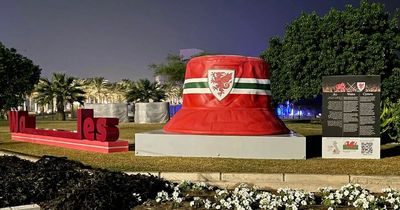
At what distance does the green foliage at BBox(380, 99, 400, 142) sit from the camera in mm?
23328

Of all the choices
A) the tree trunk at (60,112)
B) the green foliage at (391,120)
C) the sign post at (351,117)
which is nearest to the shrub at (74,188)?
the sign post at (351,117)

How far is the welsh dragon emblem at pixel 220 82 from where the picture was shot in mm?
17453

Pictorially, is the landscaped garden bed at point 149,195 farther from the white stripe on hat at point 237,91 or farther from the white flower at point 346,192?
the white stripe on hat at point 237,91

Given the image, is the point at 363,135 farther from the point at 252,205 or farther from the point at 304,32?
the point at 304,32

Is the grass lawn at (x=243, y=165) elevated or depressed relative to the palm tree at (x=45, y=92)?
depressed

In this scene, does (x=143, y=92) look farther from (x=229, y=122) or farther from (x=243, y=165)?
(x=243, y=165)

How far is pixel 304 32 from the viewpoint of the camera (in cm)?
3953

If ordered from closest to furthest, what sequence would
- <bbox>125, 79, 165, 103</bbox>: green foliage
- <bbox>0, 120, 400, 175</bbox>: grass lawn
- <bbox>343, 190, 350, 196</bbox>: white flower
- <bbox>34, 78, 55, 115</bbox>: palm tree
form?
<bbox>343, 190, 350, 196</bbox>: white flower → <bbox>0, 120, 400, 175</bbox>: grass lawn → <bbox>34, 78, 55, 115</bbox>: palm tree → <bbox>125, 79, 165, 103</bbox>: green foliage

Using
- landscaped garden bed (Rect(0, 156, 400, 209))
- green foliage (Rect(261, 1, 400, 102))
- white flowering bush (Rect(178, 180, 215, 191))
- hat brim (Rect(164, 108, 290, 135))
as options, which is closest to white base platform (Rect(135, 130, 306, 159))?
hat brim (Rect(164, 108, 290, 135))

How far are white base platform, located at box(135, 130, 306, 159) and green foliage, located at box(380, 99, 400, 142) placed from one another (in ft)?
30.2

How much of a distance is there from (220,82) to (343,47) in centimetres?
2303

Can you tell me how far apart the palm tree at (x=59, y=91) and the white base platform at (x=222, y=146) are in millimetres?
59928

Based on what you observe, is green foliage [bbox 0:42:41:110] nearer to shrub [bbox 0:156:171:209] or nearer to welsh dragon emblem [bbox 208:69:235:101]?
welsh dragon emblem [bbox 208:69:235:101]

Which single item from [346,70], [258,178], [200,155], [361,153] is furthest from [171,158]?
[346,70]
